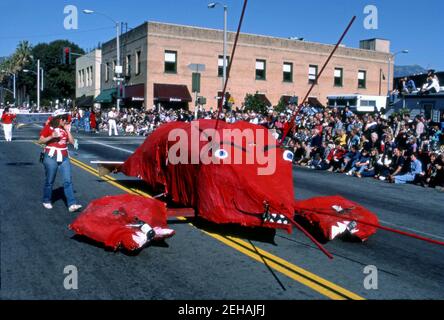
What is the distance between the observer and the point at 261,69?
44719 mm

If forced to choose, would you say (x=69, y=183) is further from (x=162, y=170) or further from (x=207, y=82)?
(x=207, y=82)

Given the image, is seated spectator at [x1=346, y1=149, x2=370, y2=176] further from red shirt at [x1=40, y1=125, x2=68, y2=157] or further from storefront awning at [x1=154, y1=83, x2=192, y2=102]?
storefront awning at [x1=154, y1=83, x2=192, y2=102]

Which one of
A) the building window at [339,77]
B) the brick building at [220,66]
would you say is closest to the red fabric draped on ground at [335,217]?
the brick building at [220,66]

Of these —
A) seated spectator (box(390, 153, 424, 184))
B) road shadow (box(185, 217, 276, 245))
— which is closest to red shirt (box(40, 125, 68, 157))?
road shadow (box(185, 217, 276, 245))

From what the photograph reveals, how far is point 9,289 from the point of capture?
4.81m

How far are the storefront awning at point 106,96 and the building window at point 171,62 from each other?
7.71 m

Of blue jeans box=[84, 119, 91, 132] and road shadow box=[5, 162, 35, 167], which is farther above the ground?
blue jeans box=[84, 119, 91, 132]

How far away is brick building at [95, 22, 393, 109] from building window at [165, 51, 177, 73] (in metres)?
0.08

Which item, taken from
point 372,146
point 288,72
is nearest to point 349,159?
point 372,146

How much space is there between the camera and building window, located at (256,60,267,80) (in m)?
44.5

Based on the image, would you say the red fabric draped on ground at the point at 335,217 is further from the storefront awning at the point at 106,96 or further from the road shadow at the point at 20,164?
the storefront awning at the point at 106,96

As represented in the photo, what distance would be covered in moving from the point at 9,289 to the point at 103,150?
15.9m
